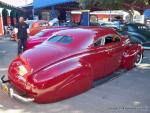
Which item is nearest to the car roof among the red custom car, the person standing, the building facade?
the red custom car

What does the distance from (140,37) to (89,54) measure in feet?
28.5

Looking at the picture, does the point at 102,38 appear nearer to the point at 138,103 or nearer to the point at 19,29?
the point at 138,103

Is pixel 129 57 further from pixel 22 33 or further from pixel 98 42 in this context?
pixel 22 33

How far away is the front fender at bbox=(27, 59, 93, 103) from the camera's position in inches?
243

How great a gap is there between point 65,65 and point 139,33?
9.79 meters

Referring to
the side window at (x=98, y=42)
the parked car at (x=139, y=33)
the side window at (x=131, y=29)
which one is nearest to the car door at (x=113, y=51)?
the side window at (x=98, y=42)

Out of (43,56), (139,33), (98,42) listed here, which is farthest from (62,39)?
(139,33)

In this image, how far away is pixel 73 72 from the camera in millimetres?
6562

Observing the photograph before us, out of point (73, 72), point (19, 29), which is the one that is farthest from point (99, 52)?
point (19, 29)

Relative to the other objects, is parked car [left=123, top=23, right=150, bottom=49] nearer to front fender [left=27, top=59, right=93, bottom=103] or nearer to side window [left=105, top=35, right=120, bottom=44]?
side window [left=105, top=35, right=120, bottom=44]

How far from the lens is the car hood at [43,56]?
21.6 ft

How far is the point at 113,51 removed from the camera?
8391mm

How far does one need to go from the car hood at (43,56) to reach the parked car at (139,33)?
8.51 m

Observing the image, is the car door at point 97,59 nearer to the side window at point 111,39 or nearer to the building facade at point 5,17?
Result: the side window at point 111,39
